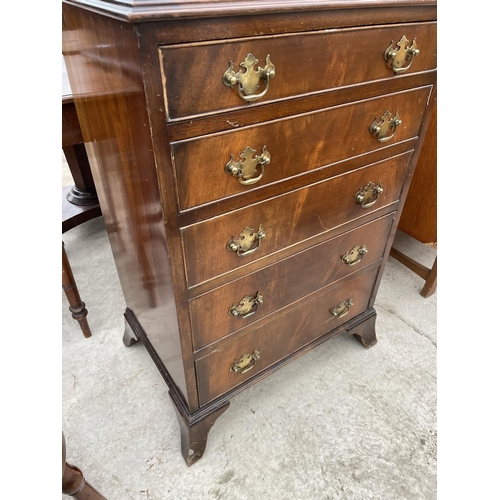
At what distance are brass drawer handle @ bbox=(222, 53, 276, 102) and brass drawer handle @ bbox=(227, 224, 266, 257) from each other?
296mm

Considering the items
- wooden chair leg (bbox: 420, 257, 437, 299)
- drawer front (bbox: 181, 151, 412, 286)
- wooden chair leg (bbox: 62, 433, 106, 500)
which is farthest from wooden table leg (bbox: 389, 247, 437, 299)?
wooden chair leg (bbox: 62, 433, 106, 500)

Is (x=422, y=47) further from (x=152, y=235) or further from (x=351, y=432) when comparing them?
(x=351, y=432)

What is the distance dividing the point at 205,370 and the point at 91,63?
2.58 feet

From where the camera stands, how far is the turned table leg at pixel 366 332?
153cm

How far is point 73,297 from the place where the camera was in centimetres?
152

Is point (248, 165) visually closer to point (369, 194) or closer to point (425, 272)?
point (369, 194)

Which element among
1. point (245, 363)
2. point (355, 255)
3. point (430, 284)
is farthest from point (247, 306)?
point (430, 284)

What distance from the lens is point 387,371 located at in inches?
61.1

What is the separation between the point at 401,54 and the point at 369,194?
1.17 feet

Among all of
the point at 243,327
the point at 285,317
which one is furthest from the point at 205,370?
the point at 285,317

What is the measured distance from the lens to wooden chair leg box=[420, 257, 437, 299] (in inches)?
72.0

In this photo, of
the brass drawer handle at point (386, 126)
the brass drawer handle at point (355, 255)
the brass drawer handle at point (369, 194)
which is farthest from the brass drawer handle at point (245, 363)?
the brass drawer handle at point (386, 126)

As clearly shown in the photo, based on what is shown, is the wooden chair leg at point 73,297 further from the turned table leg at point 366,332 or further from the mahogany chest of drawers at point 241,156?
the turned table leg at point 366,332

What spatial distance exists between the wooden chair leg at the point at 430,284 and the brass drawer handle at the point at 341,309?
0.65m
